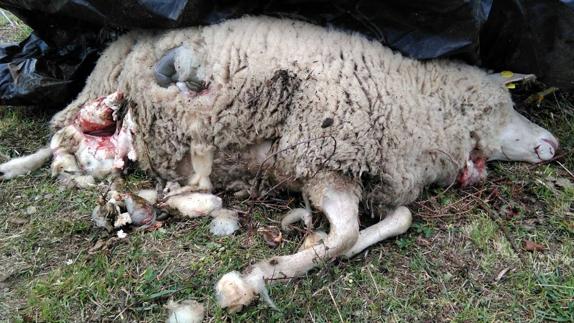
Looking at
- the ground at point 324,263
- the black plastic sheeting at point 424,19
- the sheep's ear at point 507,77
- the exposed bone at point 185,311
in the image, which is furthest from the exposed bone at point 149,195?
the sheep's ear at point 507,77

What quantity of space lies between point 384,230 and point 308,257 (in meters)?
0.41

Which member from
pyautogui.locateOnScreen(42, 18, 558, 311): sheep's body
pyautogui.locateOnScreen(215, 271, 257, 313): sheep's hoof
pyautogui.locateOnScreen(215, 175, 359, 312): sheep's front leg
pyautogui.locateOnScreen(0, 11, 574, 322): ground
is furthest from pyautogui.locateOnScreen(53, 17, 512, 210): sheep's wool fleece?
pyautogui.locateOnScreen(215, 271, 257, 313): sheep's hoof

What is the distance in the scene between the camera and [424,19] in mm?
2562

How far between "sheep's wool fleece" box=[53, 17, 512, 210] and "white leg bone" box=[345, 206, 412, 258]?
0.09 meters

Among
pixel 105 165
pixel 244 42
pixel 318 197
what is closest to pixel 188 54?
pixel 244 42

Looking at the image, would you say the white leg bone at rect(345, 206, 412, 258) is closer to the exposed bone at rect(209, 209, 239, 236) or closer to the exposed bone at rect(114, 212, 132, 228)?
the exposed bone at rect(209, 209, 239, 236)

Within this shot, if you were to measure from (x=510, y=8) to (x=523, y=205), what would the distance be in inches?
38.2

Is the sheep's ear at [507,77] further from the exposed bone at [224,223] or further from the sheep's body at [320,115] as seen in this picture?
the exposed bone at [224,223]

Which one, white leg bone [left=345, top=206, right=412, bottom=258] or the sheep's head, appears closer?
white leg bone [left=345, top=206, right=412, bottom=258]

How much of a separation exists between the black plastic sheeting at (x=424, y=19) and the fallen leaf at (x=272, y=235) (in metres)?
1.09

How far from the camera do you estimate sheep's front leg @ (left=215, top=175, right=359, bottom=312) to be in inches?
80.4

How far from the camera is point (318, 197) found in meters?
2.45

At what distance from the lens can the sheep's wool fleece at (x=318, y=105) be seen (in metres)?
2.48

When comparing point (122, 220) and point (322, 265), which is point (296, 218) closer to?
point (322, 265)
